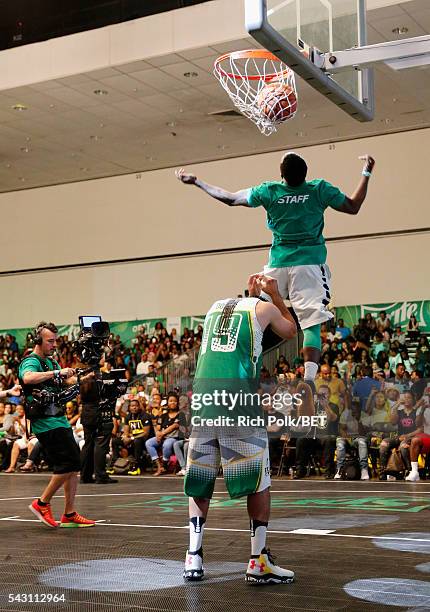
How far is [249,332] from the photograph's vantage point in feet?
17.2

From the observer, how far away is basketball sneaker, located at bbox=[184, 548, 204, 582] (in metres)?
5.09

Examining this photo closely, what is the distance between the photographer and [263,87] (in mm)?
6844

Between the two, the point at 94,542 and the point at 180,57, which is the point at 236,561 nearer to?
the point at 94,542

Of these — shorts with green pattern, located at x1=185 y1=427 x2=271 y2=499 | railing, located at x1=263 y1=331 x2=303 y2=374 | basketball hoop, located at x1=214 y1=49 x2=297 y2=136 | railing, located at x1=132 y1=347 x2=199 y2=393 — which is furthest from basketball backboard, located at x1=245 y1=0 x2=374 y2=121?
railing, located at x1=132 y1=347 x2=199 y2=393

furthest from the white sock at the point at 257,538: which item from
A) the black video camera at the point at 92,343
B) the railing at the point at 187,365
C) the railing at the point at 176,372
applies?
the railing at the point at 176,372

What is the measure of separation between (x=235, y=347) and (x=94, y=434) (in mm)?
8737

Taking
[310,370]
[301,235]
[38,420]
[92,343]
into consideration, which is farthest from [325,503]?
[301,235]

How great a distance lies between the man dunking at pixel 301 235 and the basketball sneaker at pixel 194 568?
5.01 feet

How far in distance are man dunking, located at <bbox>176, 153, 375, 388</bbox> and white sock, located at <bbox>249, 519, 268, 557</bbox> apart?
126 centimetres

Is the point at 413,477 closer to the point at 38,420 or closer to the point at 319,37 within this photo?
the point at 38,420

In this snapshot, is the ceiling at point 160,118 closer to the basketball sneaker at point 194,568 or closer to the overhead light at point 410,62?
the overhead light at point 410,62

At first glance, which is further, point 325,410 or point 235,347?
point 325,410

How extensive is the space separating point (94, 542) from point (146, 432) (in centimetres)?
883

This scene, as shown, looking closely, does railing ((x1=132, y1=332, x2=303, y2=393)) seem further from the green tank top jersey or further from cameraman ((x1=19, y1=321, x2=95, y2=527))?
the green tank top jersey
